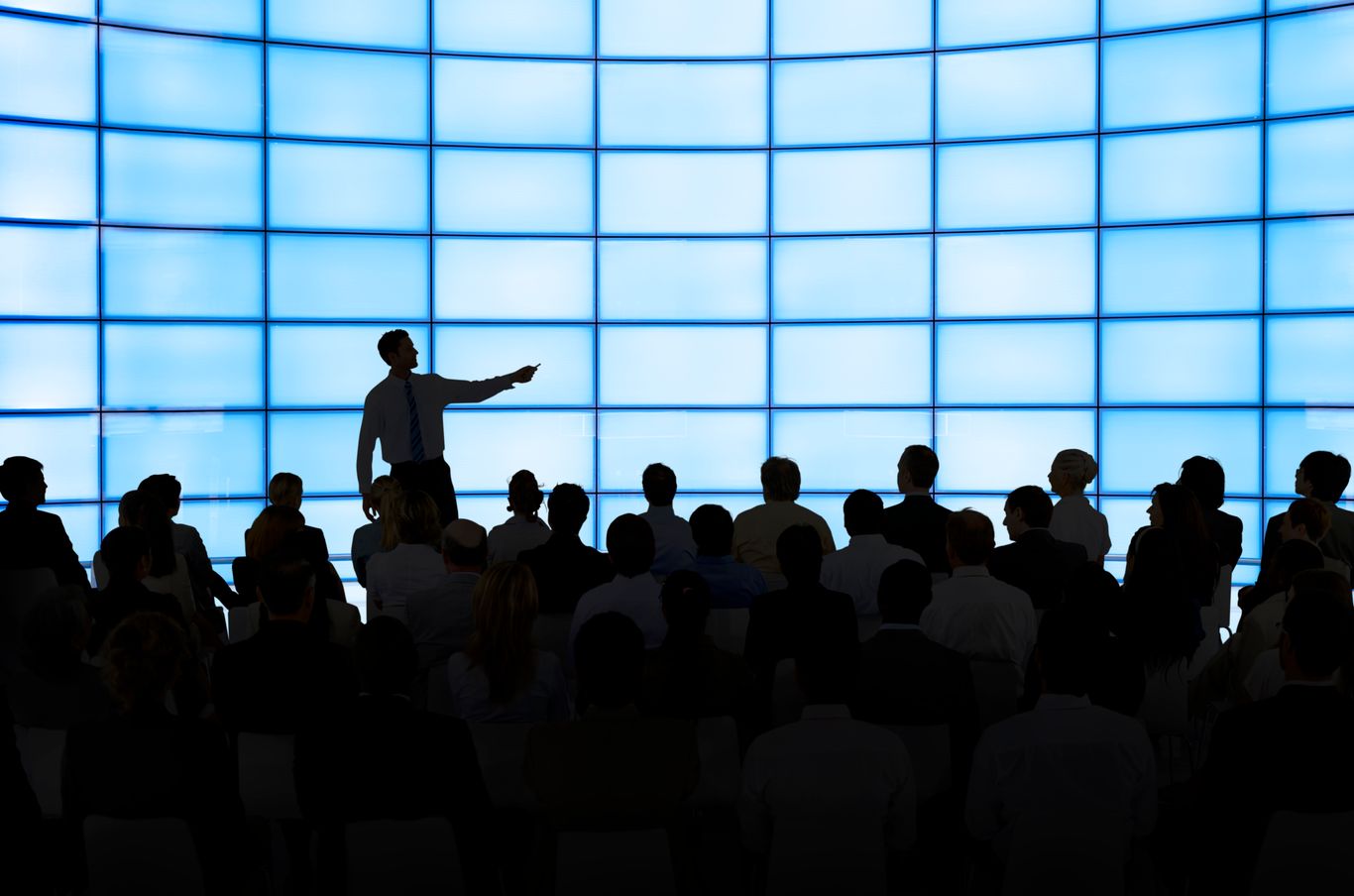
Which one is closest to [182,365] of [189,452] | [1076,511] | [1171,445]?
[189,452]

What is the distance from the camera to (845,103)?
11094mm

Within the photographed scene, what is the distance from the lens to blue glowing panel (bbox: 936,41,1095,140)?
35.0 feet

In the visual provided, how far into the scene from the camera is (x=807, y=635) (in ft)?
16.2

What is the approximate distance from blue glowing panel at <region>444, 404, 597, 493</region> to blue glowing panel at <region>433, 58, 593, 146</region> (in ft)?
7.65

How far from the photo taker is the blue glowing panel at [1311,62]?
382 inches

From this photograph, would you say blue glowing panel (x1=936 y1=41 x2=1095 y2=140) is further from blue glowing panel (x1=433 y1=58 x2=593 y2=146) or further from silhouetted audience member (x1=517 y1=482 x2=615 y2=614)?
silhouetted audience member (x1=517 y1=482 x2=615 y2=614)

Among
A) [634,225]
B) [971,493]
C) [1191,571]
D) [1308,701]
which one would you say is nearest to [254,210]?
[634,225]

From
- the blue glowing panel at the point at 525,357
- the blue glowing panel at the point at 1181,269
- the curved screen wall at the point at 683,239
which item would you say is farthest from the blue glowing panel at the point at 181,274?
the blue glowing panel at the point at 1181,269

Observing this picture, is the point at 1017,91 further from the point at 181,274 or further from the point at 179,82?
the point at 181,274

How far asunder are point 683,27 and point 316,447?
4710 mm

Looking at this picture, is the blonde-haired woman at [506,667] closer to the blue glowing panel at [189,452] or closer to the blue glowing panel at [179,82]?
the blue glowing panel at [189,452]

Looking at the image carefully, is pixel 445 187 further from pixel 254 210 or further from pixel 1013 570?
pixel 1013 570

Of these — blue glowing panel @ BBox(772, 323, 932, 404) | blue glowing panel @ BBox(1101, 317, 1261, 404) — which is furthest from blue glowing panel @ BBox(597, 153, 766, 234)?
blue glowing panel @ BBox(1101, 317, 1261, 404)

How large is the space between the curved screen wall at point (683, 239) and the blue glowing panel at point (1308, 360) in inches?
1.0
